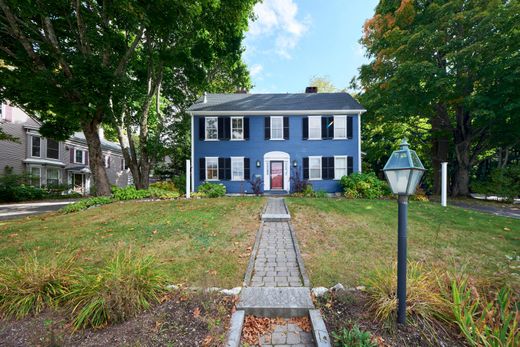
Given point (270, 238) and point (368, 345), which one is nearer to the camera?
point (368, 345)

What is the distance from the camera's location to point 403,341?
7.27 ft

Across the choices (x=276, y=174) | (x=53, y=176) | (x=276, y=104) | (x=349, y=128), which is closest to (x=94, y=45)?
(x=276, y=104)

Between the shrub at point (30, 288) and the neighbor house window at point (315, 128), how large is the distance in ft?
42.8

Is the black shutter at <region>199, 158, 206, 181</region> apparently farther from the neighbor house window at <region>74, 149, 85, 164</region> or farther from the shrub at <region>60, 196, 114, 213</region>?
the neighbor house window at <region>74, 149, 85, 164</region>

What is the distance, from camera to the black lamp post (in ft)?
7.77

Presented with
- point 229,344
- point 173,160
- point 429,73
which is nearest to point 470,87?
point 429,73

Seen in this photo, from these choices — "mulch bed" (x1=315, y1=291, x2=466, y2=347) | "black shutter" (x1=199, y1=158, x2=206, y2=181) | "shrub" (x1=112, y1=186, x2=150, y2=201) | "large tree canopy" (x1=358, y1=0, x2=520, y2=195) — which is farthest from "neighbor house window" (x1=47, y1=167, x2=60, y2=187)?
"large tree canopy" (x1=358, y1=0, x2=520, y2=195)

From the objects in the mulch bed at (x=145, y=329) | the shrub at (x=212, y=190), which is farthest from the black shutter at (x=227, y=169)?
the mulch bed at (x=145, y=329)

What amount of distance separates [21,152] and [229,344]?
23.8m

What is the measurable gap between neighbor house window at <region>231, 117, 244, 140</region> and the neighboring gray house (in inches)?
460

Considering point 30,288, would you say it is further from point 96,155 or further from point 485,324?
point 96,155

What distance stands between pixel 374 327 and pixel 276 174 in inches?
463

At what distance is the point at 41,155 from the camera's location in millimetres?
18266

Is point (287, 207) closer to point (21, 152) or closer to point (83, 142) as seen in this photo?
point (21, 152)
